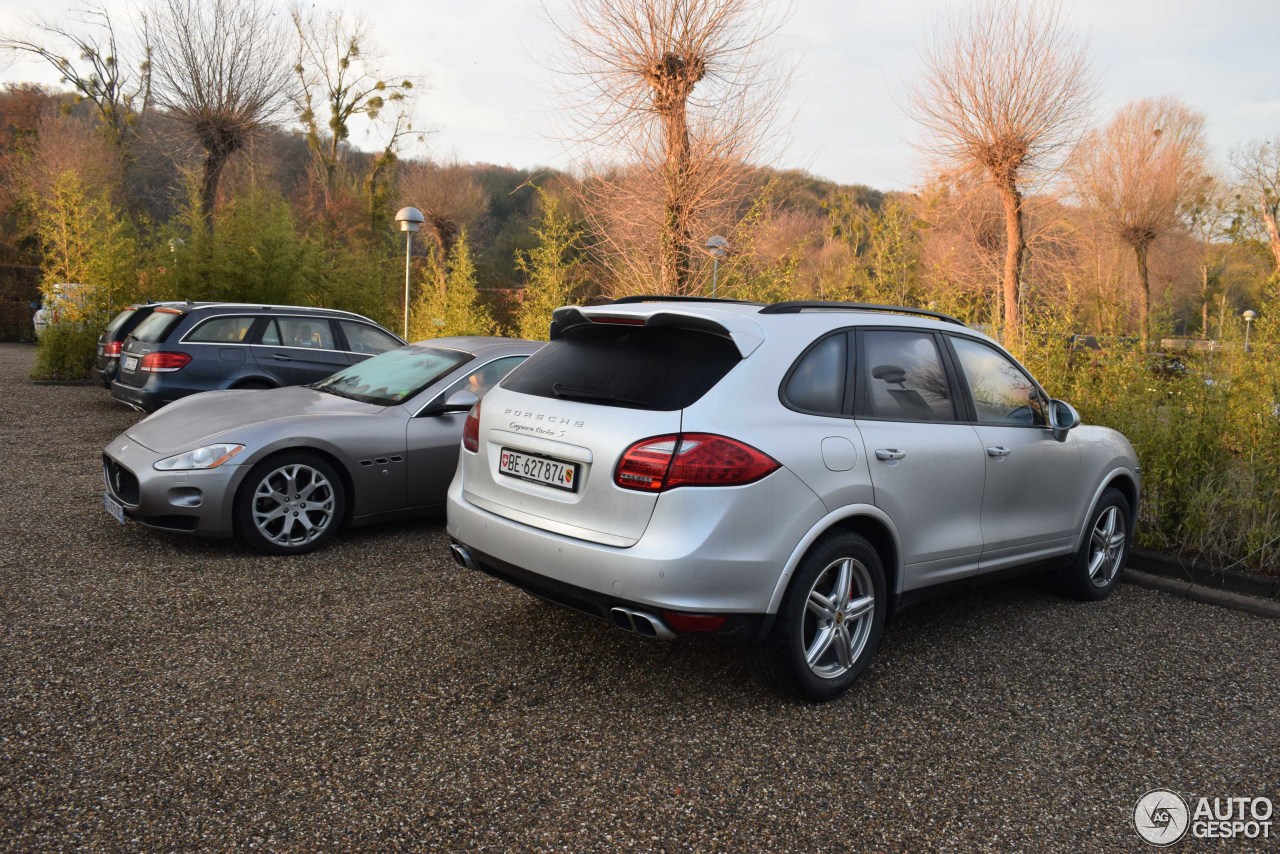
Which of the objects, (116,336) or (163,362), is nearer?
(163,362)

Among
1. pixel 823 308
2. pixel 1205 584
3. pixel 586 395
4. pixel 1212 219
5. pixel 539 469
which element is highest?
pixel 1212 219

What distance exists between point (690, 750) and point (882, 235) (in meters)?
11.9

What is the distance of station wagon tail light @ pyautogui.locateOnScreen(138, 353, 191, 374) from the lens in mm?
8914

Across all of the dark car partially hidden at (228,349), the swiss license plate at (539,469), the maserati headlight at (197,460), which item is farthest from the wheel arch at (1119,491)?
the dark car partially hidden at (228,349)

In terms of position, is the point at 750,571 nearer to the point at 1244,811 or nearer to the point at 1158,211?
the point at 1244,811

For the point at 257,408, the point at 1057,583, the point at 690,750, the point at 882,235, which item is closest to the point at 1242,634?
the point at 1057,583

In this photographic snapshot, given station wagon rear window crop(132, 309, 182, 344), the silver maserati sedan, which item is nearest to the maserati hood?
the silver maserati sedan

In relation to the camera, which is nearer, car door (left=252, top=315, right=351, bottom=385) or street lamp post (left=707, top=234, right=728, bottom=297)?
car door (left=252, top=315, right=351, bottom=385)

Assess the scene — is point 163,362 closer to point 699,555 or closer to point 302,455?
point 302,455

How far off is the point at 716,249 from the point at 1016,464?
6.96 m

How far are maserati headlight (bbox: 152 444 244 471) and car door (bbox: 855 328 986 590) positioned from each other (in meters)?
3.72

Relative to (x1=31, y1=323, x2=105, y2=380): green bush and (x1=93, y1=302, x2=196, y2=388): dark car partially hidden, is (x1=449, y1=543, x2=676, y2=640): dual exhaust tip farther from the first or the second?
(x1=31, y1=323, x2=105, y2=380): green bush

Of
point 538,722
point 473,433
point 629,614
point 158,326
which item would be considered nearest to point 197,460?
point 473,433

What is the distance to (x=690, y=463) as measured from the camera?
3.10m
